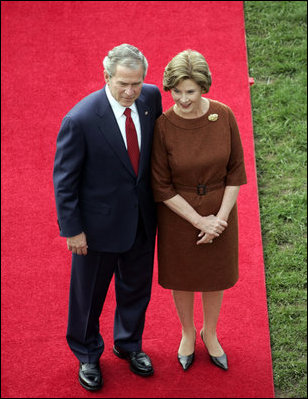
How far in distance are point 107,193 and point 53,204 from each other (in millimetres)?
1572

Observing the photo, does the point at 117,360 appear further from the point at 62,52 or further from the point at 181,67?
the point at 62,52

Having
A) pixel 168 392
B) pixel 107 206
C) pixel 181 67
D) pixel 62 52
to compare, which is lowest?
pixel 168 392

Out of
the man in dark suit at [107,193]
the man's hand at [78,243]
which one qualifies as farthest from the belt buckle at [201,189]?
the man's hand at [78,243]

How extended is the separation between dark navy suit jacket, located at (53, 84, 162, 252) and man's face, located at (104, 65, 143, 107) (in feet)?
0.25

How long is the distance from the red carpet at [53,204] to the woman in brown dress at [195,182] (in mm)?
478

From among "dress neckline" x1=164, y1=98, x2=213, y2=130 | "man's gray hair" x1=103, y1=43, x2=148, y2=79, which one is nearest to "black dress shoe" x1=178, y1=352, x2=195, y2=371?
"dress neckline" x1=164, y1=98, x2=213, y2=130

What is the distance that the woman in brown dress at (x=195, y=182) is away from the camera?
2934 millimetres

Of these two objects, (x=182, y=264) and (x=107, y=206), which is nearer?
(x=107, y=206)

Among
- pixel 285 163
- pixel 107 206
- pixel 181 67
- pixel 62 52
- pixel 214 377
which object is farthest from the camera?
pixel 62 52

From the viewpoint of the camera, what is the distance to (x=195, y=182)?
3.09 meters

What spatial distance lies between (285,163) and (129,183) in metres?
2.07

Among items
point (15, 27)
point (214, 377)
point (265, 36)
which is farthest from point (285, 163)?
point (15, 27)

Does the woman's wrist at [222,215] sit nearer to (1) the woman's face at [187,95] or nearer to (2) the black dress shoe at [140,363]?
(1) the woman's face at [187,95]

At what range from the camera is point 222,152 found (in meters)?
3.02
